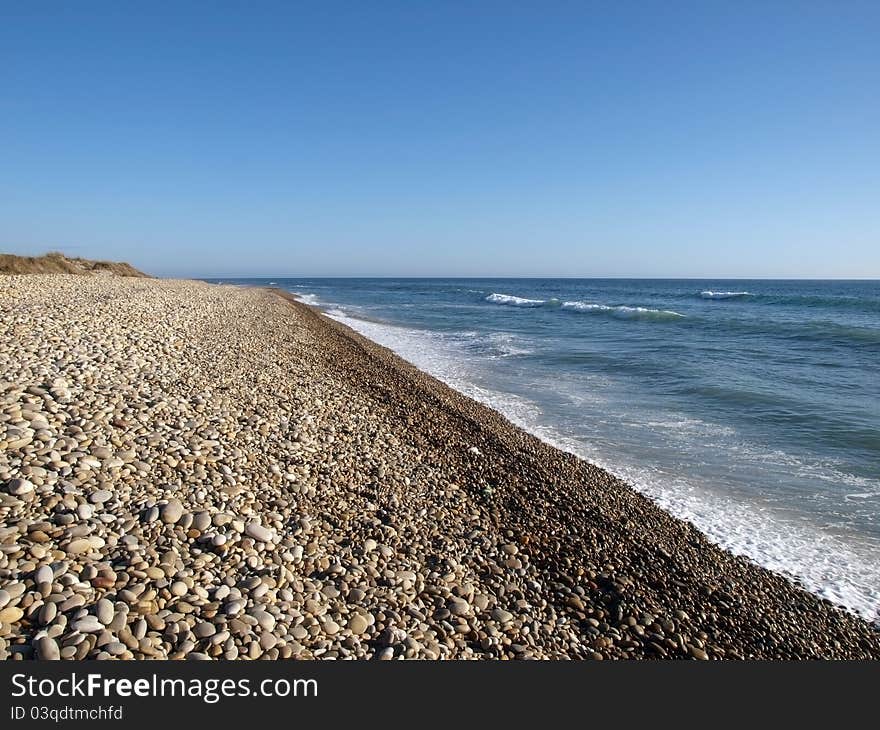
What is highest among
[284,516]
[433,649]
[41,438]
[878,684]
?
[41,438]

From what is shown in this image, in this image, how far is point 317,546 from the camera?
4879mm

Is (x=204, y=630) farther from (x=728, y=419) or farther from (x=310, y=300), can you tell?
(x=310, y=300)

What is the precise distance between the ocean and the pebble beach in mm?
975

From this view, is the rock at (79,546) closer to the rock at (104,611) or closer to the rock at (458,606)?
the rock at (104,611)

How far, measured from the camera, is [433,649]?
3.91 metres

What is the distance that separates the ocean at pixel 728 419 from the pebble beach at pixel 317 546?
0.97m

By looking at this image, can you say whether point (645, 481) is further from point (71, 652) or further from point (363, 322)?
point (363, 322)

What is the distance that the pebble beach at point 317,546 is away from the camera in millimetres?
3660

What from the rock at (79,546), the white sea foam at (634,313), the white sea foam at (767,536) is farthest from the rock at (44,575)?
the white sea foam at (634,313)

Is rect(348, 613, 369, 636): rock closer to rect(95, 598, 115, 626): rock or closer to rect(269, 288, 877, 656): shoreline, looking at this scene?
rect(95, 598, 115, 626): rock

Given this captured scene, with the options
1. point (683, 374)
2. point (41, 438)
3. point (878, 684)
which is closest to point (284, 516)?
point (41, 438)

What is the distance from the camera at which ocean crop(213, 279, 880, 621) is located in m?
6.71

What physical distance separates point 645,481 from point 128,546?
7281 mm

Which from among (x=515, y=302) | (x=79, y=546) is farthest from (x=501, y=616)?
(x=515, y=302)
